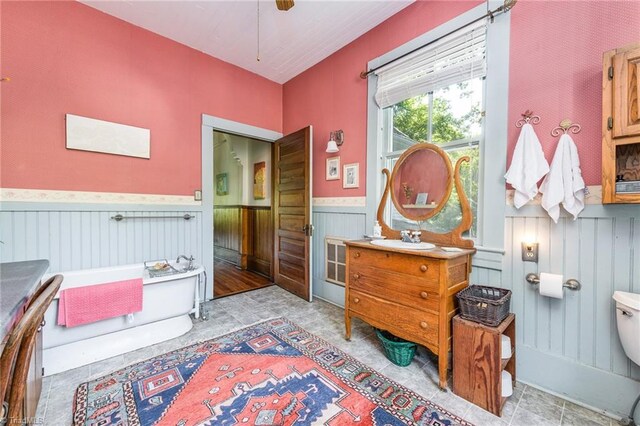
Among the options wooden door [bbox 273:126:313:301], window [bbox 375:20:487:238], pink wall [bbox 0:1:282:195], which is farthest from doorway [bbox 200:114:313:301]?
window [bbox 375:20:487:238]

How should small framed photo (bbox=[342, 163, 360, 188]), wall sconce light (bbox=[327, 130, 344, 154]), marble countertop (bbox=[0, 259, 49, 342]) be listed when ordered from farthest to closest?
wall sconce light (bbox=[327, 130, 344, 154]), small framed photo (bbox=[342, 163, 360, 188]), marble countertop (bbox=[0, 259, 49, 342])

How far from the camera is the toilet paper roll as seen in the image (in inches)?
62.7

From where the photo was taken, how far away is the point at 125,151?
8.99ft

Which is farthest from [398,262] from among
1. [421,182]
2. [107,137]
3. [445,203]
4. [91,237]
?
[107,137]

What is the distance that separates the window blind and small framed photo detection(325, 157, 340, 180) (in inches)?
31.8

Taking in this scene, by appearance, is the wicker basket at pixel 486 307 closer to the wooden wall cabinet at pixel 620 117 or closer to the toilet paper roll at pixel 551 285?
the toilet paper roll at pixel 551 285

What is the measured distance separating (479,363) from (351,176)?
6.70 feet

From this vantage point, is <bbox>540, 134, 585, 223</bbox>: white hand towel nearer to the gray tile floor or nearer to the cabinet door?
the cabinet door

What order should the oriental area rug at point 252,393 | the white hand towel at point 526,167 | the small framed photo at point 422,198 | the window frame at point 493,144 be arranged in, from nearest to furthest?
1. the oriental area rug at point 252,393
2. the white hand towel at point 526,167
3. the window frame at point 493,144
4. the small framed photo at point 422,198

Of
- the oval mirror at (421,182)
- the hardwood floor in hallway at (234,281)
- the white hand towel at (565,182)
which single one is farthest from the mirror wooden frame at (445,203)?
the hardwood floor in hallway at (234,281)

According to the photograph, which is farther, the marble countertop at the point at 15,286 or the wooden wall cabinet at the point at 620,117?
the wooden wall cabinet at the point at 620,117

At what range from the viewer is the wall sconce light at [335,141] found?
3.04 meters

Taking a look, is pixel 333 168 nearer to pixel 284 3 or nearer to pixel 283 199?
pixel 283 199

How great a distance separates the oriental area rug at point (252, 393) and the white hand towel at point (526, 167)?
57.2 inches
